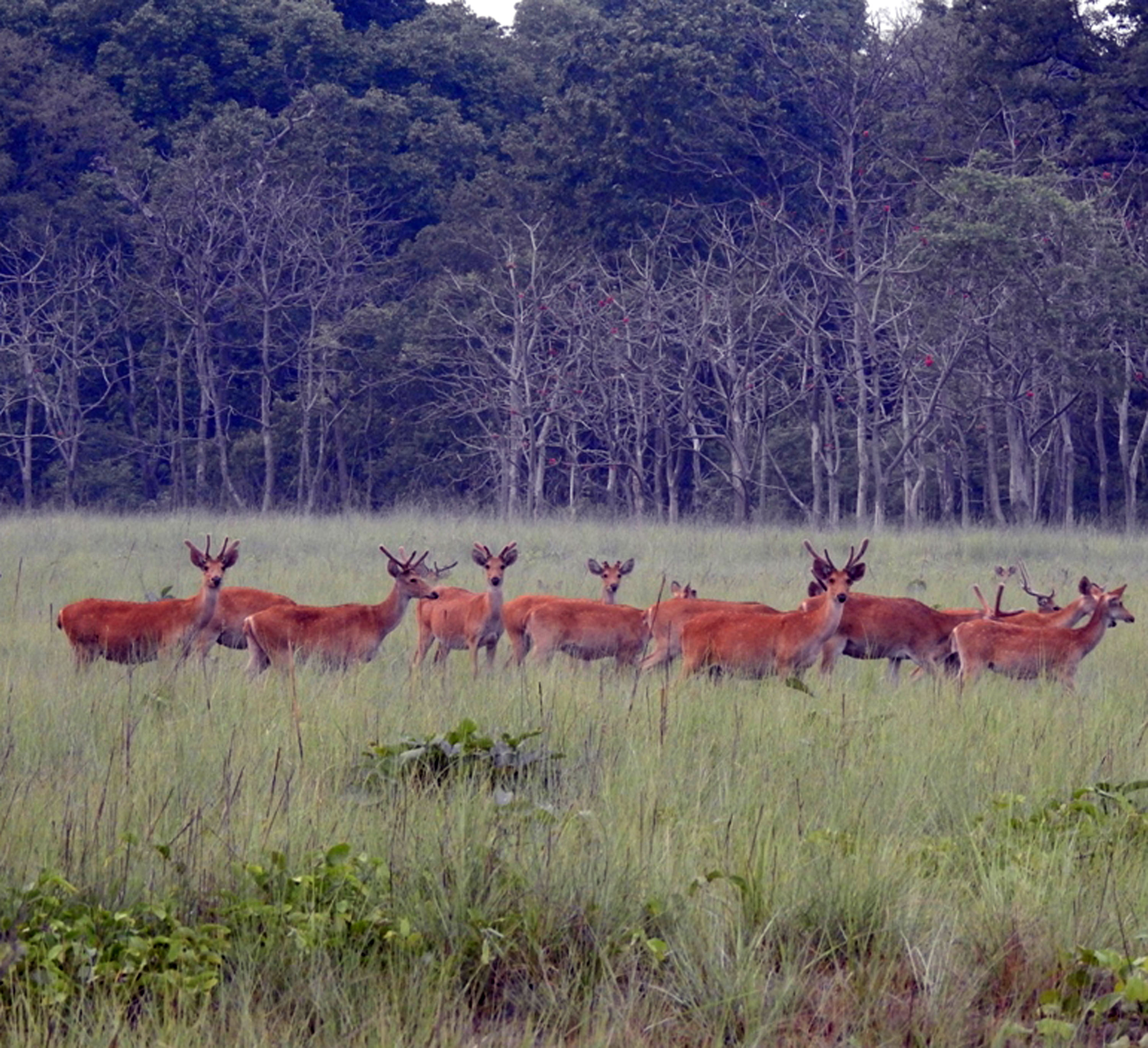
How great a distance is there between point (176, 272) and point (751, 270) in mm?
12031

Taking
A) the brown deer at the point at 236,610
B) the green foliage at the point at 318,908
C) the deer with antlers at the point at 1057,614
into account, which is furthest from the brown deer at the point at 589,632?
the green foliage at the point at 318,908

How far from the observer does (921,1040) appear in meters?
4.54

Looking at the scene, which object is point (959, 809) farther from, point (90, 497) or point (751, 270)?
point (90, 497)

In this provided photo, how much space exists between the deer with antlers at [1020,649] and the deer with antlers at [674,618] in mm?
1296

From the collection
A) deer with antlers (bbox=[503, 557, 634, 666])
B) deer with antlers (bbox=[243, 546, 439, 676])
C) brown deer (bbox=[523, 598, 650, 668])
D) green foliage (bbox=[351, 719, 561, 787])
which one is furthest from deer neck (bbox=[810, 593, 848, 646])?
green foliage (bbox=[351, 719, 561, 787])

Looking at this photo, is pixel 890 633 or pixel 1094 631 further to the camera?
pixel 890 633

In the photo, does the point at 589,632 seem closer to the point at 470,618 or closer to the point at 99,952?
the point at 470,618

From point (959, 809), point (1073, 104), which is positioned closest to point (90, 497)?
point (1073, 104)

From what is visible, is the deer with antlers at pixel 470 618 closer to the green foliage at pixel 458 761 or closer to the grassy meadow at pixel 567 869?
the grassy meadow at pixel 567 869

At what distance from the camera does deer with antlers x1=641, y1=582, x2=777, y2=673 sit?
35.4 ft

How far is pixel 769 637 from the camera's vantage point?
986cm

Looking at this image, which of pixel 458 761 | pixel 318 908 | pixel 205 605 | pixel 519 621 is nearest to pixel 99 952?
pixel 318 908

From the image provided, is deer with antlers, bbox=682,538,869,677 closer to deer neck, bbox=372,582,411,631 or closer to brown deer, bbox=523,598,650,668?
brown deer, bbox=523,598,650,668

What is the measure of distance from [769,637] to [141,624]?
12.2ft
